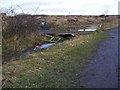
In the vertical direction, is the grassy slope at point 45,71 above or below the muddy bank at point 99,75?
above

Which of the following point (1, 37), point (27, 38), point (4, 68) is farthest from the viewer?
point (27, 38)

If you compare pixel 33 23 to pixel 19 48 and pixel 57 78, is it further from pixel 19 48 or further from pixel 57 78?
pixel 57 78

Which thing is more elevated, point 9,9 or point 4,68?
point 9,9

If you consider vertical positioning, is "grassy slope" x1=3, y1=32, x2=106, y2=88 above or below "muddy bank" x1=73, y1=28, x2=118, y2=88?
above

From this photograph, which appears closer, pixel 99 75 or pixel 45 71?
pixel 99 75

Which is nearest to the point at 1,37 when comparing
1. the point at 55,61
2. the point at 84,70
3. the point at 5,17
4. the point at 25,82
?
the point at 5,17

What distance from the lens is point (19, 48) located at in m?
18.9

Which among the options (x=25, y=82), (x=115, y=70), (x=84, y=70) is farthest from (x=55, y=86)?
(x=115, y=70)

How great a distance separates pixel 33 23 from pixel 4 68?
11.2 meters

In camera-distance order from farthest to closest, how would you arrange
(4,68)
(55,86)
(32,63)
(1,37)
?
(1,37) → (32,63) → (4,68) → (55,86)

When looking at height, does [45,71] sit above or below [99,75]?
above

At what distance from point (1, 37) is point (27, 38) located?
12.9 feet

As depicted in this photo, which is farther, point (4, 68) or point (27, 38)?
point (27, 38)

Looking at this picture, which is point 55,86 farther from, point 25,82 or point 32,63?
point 32,63
